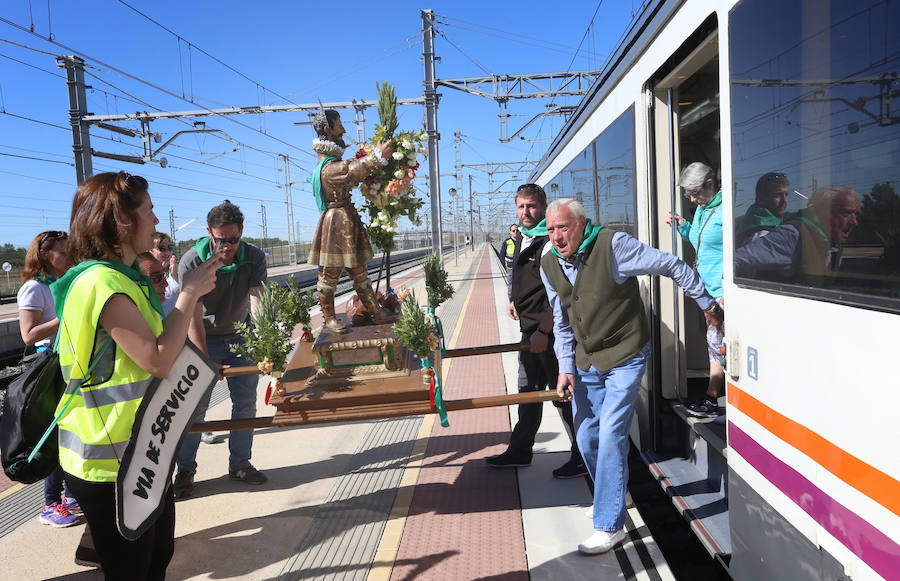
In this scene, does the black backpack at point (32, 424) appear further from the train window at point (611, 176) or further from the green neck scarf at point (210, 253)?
the train window at point (611, 176)

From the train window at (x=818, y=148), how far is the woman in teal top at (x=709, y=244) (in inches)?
53.1

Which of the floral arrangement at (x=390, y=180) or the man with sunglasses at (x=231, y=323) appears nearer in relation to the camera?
the floral arrangement at (x=390, y=180)

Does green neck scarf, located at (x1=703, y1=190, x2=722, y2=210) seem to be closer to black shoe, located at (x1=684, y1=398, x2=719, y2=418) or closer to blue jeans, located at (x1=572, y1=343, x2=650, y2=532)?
blue jeans, located at (x1=572, y1=343, x2=650, y2=532)

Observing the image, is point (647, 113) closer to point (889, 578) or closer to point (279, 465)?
point (889, 578)

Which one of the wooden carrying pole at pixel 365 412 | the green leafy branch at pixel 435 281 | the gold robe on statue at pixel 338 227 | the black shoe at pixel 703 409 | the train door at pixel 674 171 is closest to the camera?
the wooden carrying pole at pixel 365 412

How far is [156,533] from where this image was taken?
2.29 m

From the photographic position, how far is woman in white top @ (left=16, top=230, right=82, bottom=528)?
12.8 feet

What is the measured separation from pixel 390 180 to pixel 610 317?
175 cm

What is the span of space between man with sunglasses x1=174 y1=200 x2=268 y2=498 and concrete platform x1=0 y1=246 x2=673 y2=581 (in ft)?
0.49

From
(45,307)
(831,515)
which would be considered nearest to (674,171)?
(831,515)

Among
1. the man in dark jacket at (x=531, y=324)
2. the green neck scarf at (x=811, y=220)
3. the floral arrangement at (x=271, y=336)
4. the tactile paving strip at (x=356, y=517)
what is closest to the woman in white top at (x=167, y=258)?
the floral arrangement at (x=271, y=336)

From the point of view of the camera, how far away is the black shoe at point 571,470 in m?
4.41

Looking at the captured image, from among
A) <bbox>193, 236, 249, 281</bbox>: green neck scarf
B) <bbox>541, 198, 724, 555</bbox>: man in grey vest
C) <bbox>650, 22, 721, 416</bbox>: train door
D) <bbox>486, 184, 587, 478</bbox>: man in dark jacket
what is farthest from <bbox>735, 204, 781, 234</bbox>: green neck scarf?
<bbox>193, 236, 249, 281</bbox>: green neck scarf

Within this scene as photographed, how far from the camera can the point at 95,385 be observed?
2002mm
